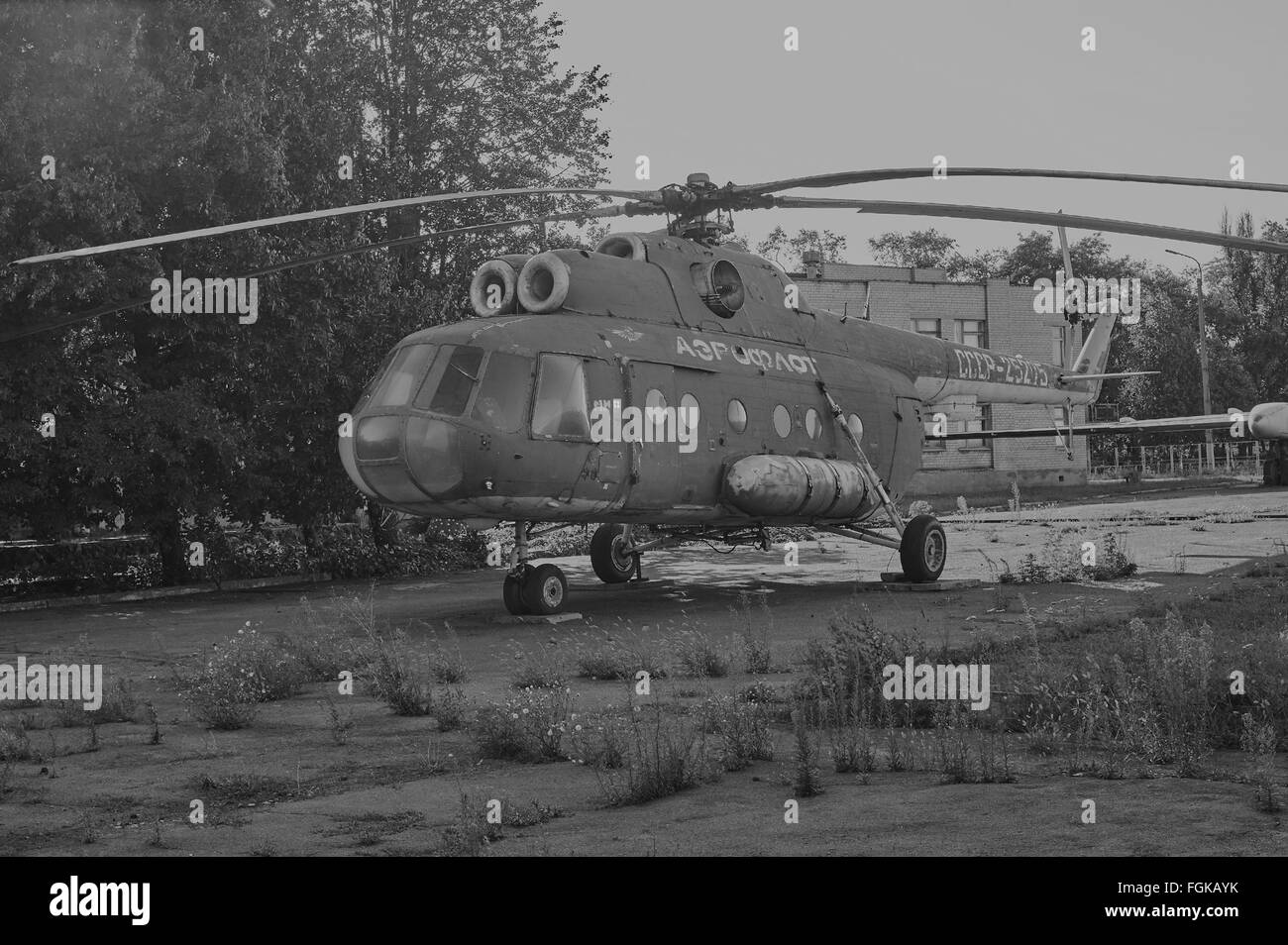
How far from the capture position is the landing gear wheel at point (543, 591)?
16.2 meters

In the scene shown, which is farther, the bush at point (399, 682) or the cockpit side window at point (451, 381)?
the cockpit side window at point (451, 381)

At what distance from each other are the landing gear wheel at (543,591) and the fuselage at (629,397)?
86 centimetres

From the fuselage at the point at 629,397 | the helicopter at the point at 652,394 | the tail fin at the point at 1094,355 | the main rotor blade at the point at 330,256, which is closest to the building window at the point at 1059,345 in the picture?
the tail fin at the point at 1094,355

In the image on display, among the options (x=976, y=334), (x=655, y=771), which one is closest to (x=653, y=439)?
(x=655, y=771)

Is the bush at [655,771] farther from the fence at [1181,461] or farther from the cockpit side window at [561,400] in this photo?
the fence at [1181,461]

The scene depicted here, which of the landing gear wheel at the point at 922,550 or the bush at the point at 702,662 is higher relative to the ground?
the landing gear wheel at the point at 922,550

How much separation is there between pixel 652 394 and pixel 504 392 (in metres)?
2.34

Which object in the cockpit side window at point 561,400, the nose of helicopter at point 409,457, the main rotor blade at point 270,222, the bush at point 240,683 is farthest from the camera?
the cockpit side window at point 561,400

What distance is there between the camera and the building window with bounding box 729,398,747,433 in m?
17.7

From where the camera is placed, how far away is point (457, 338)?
49.6ft

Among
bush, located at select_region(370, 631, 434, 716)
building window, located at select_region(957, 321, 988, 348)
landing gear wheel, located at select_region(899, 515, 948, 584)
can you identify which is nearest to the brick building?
building window, located at select_region(957, 321, 988, 348)

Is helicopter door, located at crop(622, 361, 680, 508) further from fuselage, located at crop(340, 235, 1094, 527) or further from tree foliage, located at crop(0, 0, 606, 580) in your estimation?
tree foliage, located at crop(0, 0, 606, 580)

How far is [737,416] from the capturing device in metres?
17.8
